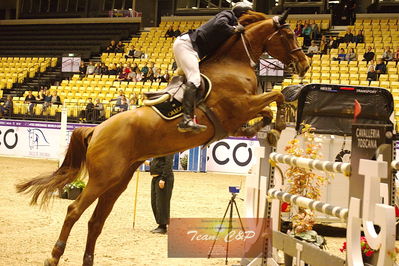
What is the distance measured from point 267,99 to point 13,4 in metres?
33.7

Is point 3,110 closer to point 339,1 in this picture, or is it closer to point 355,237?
point 339,1

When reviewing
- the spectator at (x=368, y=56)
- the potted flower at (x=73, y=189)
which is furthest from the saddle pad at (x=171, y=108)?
the spectator at (x=368, y=56)

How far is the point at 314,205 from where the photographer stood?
4.36 meters

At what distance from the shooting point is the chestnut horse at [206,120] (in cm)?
529

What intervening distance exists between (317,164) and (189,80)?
1.53 m

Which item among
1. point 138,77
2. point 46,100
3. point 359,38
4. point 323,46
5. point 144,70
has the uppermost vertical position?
point 359,38

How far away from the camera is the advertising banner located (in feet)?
52.7

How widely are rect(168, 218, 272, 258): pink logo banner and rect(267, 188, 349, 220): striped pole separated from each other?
549mm

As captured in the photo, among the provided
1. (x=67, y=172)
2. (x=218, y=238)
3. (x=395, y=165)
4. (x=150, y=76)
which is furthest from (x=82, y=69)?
(x=395, y=165)

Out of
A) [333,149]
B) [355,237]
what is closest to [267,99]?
[355,237]

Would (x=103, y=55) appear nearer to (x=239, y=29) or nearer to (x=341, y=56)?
(x=341, y=56)

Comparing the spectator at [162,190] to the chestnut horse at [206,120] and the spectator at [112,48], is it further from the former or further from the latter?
the spectator at [112,48]

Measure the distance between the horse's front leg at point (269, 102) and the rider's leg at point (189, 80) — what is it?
22.4 inches

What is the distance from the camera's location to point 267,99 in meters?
5.22
